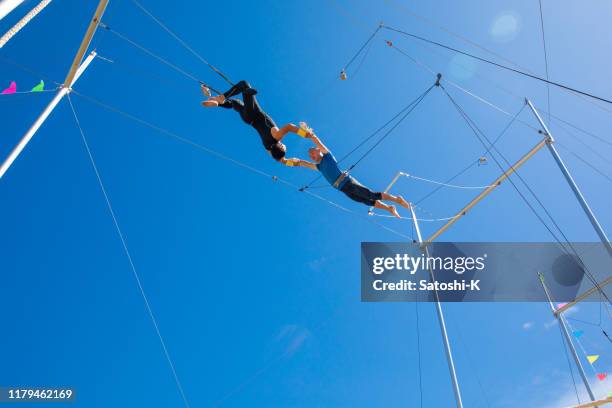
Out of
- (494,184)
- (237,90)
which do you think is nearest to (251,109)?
(237,90)

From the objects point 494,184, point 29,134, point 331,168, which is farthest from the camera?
point 494,184

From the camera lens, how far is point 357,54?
901 cm

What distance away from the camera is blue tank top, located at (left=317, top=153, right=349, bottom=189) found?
6648 millimetres

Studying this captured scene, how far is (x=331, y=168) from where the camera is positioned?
6.66 m

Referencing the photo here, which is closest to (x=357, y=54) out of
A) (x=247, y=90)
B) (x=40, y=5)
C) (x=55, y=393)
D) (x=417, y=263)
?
(x=247, y=90)

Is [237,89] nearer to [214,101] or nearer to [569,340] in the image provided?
[214,101]

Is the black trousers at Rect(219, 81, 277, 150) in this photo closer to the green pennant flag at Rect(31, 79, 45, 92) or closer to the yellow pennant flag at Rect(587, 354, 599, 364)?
the green pennant flag at Rect(31, 79, 45, 92)

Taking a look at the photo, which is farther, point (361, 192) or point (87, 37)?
point (361, 192)

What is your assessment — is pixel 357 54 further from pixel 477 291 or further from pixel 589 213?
pixel 477 291

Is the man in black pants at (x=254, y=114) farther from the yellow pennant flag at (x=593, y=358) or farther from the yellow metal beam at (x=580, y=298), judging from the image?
the yellow pennant flag at (x=593, y=358)

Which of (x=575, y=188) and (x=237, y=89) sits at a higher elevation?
(x=237, y=89)

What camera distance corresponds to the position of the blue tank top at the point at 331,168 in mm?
6648

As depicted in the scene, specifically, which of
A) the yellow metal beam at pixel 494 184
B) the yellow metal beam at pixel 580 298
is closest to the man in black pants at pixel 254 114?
the yellow metal beam at pixel 494 184

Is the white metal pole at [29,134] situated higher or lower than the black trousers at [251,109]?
lower
